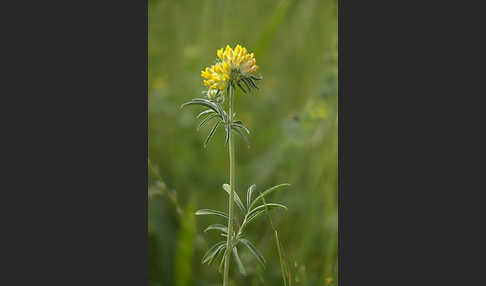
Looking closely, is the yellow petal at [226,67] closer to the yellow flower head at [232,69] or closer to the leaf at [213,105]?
the yellow flower head at [232,69]

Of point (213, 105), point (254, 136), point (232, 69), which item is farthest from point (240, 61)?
point (254, 136)

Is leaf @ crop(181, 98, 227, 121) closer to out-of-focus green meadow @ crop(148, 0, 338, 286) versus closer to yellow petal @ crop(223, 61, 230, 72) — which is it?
yellow petal @ crop(223, 61, 230, 72)

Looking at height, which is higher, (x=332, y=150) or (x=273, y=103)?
(x=273, y=103)

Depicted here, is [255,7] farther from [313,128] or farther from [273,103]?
[313,128]

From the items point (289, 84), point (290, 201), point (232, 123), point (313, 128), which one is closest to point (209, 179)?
point (290, 201)

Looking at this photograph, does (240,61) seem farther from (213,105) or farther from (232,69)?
(213,105)

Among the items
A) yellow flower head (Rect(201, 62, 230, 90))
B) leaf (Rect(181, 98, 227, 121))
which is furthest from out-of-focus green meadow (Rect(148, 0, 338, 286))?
yellow flower head (Rect(201, 62, 230, 90))

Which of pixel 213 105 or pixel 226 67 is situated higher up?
pixel 226 67

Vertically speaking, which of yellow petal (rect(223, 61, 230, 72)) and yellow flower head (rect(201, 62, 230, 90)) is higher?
yellow petal (rect(223, 61, 230, 72))

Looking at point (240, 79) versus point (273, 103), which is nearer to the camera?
point (240, 79)
